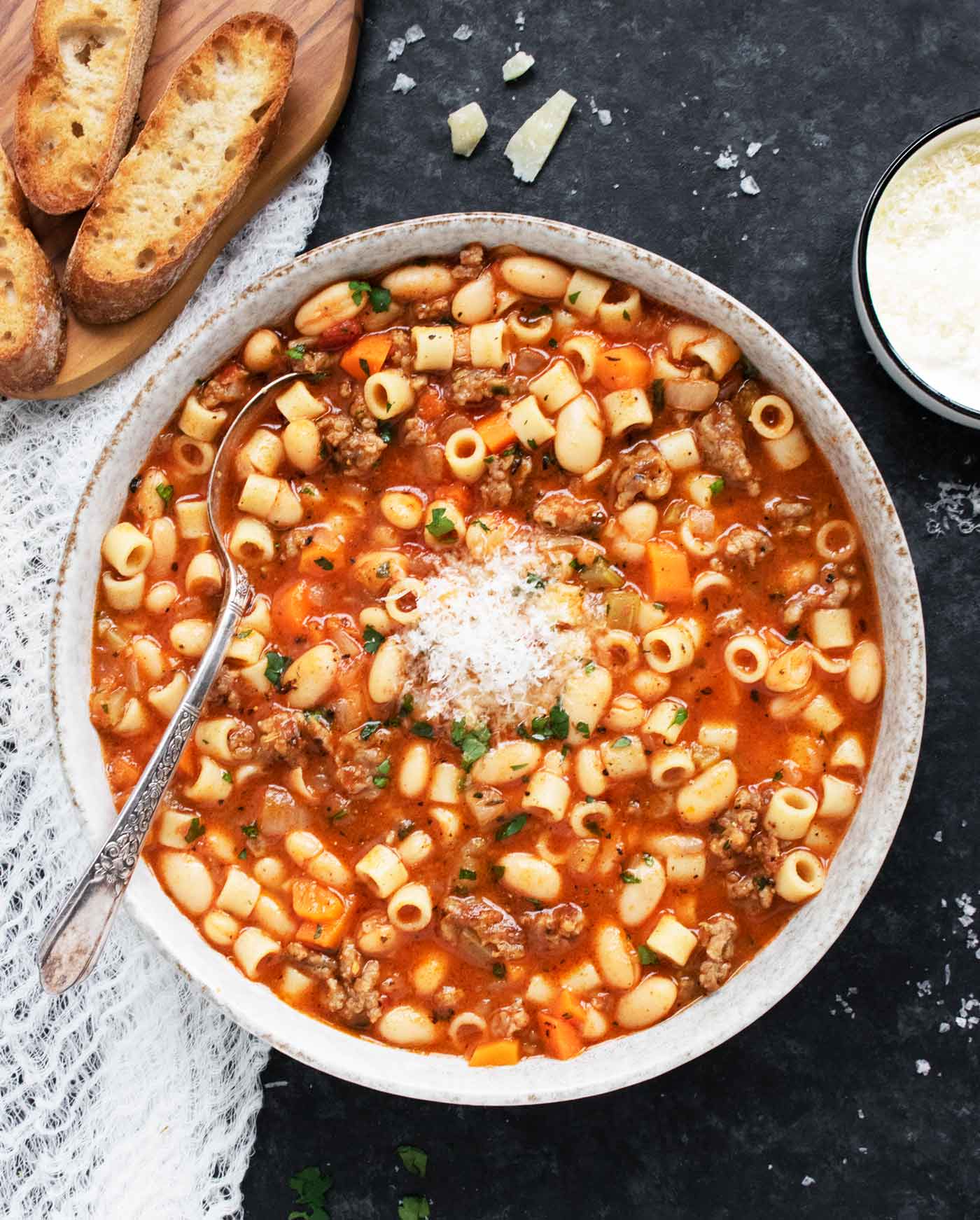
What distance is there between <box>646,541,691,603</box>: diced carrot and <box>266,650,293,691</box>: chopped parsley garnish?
53.2 inches

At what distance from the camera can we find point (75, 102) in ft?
14.2

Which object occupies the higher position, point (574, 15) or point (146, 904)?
point (574, 15)

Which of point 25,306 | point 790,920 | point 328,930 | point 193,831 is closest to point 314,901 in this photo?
point 328,930

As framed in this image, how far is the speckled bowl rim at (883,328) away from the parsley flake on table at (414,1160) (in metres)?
3.45

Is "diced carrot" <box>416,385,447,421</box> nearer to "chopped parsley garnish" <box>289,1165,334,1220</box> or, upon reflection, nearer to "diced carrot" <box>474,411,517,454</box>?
"diced carrot" <box>474,411,517,454</box>

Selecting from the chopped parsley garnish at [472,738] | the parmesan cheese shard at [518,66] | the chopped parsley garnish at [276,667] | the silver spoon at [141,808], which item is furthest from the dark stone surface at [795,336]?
the chopped parsley garnish at [276,667]

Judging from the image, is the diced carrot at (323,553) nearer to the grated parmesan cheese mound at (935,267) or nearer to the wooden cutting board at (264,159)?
the wooden cutting board at (264,159)

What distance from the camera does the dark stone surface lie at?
4.30m

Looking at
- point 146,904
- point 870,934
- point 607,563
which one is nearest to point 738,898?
point 870,934

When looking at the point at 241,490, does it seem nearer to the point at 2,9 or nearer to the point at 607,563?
the point at 607,563

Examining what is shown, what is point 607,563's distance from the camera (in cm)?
398

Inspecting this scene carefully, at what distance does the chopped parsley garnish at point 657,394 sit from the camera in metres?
3.94

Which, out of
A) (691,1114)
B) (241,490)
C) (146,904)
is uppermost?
(241,490)

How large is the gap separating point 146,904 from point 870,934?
2728 mm
